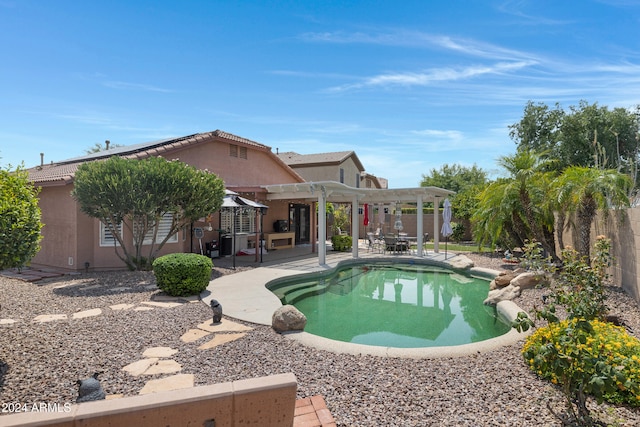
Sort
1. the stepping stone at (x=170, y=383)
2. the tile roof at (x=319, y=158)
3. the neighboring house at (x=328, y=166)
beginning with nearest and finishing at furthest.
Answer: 1. the stepping stone at (x=170, y=383)
2. the neighboring house at (x=328, y=166)
3. the tile roof at (x=319, y=158)

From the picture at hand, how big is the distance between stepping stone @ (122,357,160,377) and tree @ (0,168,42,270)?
191 centimetres

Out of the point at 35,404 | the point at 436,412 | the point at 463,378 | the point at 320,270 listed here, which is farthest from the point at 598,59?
the point at 35,404

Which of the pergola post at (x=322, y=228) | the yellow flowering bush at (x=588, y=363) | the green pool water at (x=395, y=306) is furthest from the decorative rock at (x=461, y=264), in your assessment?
the yellow flowering bush at (x=588, y=363)

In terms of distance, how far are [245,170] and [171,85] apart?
5.03m

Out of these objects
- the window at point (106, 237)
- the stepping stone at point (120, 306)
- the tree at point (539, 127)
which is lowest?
the stepping stone at point (120, 306)

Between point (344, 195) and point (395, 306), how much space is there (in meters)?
9.37

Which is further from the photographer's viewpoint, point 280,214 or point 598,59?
point 280,214

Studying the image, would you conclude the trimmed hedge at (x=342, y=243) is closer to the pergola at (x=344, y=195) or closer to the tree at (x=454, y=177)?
the pergola at (x=344, y=195)

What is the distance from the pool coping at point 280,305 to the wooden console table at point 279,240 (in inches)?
177

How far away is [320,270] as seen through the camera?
13664mm

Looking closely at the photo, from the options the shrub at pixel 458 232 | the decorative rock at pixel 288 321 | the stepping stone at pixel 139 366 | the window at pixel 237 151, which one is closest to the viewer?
the stepping stone at pixel 139 366

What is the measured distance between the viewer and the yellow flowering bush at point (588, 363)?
2.92m

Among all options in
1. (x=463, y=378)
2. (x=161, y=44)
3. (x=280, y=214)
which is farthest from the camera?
(x=280, y=214)

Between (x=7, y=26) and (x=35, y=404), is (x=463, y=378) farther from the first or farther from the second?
(x=7, y=26)
